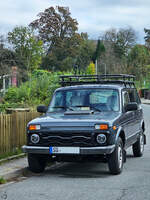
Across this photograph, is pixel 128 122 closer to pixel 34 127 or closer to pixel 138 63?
pixel 34 127

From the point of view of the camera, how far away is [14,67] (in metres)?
43.0

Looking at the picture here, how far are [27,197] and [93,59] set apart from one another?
99.3 meters

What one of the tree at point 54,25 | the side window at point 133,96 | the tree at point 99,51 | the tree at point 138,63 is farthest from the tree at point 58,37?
the side window at point 133,96

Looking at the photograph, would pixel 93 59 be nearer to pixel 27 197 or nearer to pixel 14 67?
pixel 14 67

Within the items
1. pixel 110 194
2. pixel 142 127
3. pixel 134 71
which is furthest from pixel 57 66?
pixel 110 194

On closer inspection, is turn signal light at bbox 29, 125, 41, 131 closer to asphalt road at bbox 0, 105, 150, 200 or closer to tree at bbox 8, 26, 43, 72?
asphalt road at bbox 0, 105, 150, 200

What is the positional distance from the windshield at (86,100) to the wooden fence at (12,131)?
1259mm

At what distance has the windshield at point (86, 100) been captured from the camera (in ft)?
34.9

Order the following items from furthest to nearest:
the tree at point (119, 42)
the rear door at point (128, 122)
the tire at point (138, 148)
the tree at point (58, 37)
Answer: the tree at point (119, 42) < the tree at point (58, 37) < the tire at point (138, 148) < the rear door at point (128, 122)

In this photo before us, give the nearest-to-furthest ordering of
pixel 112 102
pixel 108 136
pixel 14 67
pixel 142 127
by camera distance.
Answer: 1. pixel 108 136
2. pixel 112 102
3. pixel 142 127
4. pixel 14 67

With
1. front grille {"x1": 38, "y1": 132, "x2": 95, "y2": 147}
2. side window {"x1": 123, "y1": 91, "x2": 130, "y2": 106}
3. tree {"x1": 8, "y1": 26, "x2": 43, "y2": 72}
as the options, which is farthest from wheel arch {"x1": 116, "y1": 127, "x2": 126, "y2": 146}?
tree {"x1": 8, "y1": 26, "x2": 43, "y2": 72}

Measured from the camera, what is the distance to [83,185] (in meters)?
8.52

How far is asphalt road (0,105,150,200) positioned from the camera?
759 cm

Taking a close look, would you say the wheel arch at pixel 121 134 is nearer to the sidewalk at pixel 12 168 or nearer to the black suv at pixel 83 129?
the black suv at pixel 83 129
